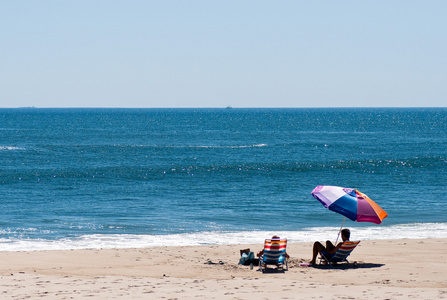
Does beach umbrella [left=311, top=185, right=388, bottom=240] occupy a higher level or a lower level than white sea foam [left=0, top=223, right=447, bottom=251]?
higher

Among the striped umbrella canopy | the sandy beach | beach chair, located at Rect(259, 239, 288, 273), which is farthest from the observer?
the striped umbrella canopy

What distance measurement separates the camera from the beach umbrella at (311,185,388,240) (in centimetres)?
1400

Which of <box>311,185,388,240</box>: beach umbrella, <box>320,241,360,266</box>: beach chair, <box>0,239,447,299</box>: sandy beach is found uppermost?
<box>311,185,388,240</box>: beach umbrella

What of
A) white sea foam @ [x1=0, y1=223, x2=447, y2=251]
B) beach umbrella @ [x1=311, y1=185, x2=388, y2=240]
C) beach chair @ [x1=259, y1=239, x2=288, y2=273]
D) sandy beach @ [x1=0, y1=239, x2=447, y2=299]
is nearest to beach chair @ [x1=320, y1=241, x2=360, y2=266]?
sandy beach @ [x1=0, y1=239, x2=447, y2=299]

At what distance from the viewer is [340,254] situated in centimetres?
1420

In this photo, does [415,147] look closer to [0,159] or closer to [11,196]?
[0,159]

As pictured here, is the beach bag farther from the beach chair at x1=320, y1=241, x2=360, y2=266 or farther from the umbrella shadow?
the beach chair at x1=320, y1=241, x2=360, y2=266

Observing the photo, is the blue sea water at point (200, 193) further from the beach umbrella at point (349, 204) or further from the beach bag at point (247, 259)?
the beach umbrella at point (349, 204)

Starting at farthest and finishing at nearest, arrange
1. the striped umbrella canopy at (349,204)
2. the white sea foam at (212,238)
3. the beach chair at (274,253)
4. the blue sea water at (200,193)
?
the blue sea water at (200,193), the white sea foam at (212,238), the striped umbrella canopy at (349,204), the beach chair at (274,253)

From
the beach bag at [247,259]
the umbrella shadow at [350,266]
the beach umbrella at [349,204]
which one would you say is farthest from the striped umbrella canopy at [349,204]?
the beach bag at [247,259]

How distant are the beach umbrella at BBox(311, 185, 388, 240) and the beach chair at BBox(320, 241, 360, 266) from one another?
64cm

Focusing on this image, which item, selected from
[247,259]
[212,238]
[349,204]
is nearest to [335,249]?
[349,204]

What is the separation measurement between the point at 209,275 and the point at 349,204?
3787 millimetres

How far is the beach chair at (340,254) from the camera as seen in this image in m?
14.1
